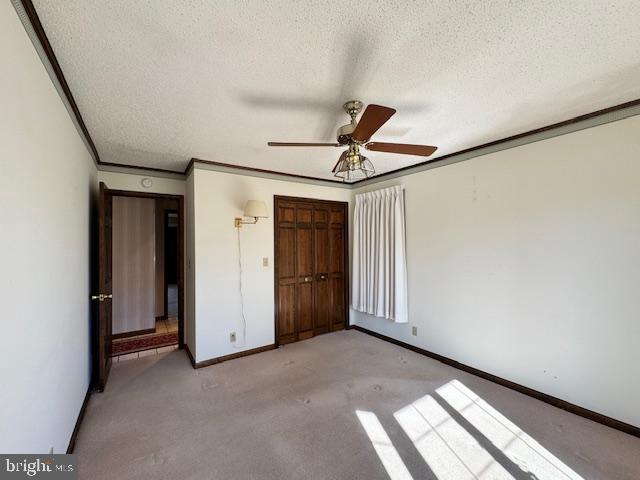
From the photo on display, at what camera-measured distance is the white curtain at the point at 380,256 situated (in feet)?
12.4

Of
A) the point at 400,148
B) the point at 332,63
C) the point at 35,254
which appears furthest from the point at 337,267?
the point at 35,254

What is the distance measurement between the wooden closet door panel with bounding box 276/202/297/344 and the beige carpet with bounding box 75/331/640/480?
0.90 meters

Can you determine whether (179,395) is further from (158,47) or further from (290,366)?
(158,47)

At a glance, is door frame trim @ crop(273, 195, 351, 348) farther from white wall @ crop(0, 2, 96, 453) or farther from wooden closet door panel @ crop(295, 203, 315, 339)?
white wall @ crop(0, 2, 96, 453)

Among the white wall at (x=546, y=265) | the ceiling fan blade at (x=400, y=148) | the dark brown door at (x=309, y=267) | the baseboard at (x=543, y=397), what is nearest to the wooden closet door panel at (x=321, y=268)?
the dark brown door at (x=309, y=267)

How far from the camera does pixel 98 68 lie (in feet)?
5.39

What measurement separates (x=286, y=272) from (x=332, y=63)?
2.95 meters

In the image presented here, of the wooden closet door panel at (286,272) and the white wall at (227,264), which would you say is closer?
the white wall at (227,264)

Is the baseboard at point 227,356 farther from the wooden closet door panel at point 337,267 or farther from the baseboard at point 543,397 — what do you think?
the baseboard at point 543,397

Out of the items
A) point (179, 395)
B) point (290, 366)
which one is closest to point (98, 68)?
point (179, 395)

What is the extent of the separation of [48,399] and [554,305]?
3.69m

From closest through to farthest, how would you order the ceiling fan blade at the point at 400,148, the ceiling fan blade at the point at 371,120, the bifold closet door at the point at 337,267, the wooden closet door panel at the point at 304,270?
the ceiling fan blade at the point at 371,120 → the ceiling fan blade at the point at 400,148 → the wooden closet door panel at the point at 304,270 → the bifold closet door at the point at 337,267

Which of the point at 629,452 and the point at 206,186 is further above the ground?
the point at 206,186

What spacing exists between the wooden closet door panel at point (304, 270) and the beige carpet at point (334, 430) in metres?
1.04
